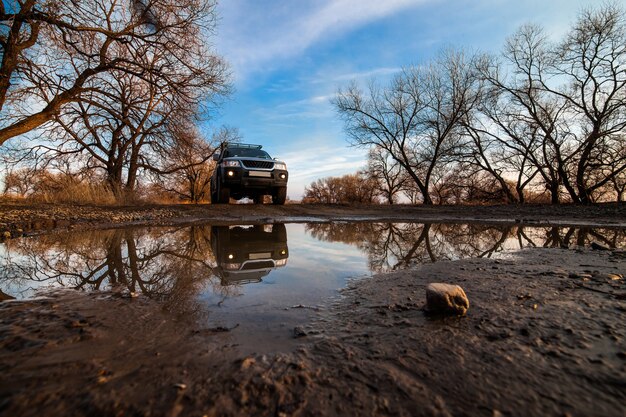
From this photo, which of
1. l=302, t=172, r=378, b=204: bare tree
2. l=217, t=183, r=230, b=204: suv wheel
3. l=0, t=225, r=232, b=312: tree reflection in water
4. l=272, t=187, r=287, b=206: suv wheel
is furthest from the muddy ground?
l=302, t=172, r=378, b=204: bare tree

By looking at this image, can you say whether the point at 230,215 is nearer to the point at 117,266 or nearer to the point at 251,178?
the point at 251,178

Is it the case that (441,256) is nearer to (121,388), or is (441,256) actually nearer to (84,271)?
(121,388)

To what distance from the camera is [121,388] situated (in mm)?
982

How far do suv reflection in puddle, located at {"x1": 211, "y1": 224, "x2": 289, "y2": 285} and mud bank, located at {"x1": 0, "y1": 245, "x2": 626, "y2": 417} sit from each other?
796mm

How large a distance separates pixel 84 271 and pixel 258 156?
823 centimetres

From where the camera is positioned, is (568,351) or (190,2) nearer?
(568,351)

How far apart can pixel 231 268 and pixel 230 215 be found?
6075mm

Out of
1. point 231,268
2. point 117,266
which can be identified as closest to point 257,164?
point 117,266

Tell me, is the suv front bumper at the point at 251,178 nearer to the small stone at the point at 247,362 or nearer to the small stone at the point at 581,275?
the small stone at the point at 581,275

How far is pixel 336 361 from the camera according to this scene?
4.00 feet

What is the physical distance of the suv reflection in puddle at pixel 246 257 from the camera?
101 inches

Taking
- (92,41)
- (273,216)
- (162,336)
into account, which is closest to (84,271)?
(162,336)

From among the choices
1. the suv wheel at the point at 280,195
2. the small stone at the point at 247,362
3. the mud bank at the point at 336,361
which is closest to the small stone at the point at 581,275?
the mud bank at the point at 336,361

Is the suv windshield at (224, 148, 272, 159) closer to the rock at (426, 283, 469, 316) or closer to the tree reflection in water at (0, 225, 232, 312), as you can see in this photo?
the tree reflection in water at (0, 225, 232, 312)
